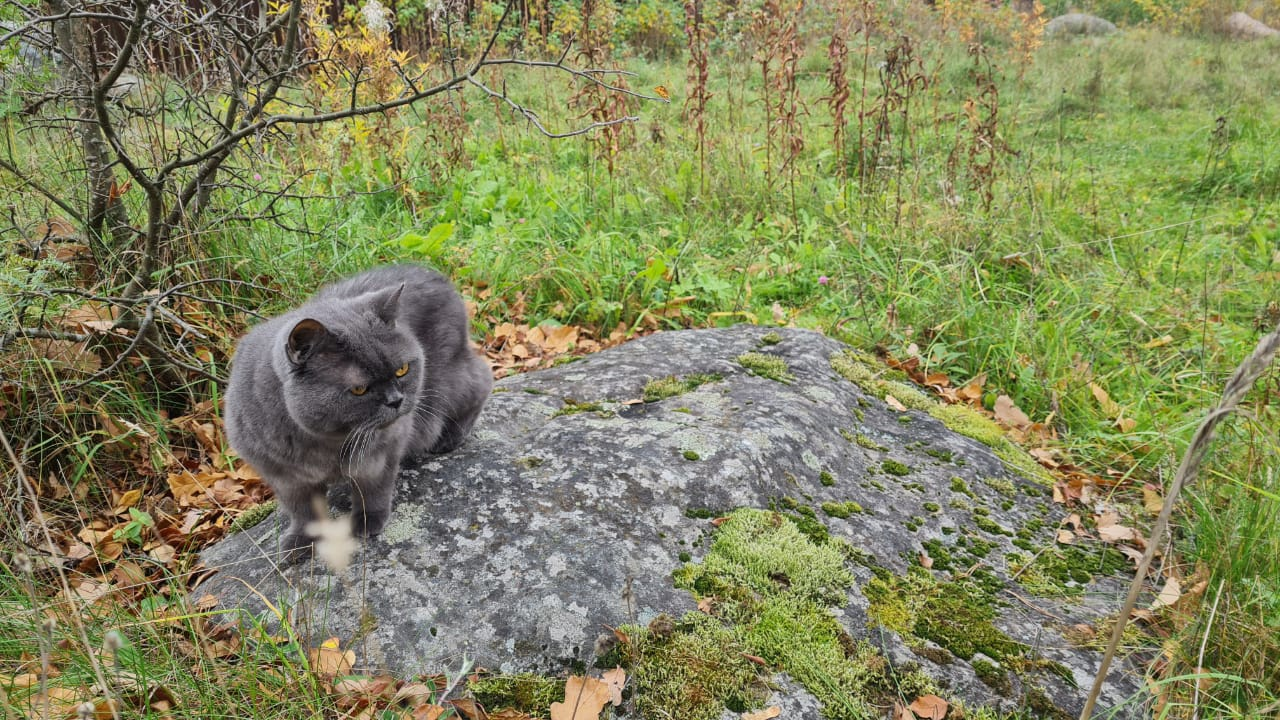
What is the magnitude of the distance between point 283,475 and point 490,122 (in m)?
6.43

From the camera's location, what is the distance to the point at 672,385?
10.5ft

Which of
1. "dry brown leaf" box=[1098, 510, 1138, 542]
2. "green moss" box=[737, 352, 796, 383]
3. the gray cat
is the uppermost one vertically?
the gray cat

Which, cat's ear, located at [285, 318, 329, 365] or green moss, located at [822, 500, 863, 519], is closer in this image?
cat's ear, located at [285, 318, 329, 365]

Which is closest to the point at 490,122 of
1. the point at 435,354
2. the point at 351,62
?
the point at 351,62

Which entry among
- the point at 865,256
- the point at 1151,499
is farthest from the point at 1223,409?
the point at 865,256

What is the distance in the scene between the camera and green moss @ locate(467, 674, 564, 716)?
179 cm

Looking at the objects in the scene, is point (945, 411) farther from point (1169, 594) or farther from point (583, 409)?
point (583, 409)

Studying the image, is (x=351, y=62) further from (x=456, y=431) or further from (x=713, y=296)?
(x=456, y=431)

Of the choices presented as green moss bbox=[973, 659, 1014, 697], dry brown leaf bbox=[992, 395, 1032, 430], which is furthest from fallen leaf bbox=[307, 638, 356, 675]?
dry brown leaf bbox=[992, 395, 1032, 430]

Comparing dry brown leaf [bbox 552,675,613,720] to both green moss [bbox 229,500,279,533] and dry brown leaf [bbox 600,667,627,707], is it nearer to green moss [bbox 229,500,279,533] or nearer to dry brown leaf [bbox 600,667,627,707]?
dry brown leaf [bbox 600,667,627,707]

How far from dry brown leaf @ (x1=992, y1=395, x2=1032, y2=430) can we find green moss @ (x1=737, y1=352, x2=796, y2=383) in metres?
1.27

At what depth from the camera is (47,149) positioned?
373 centimetres

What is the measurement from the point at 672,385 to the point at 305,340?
1606 mm

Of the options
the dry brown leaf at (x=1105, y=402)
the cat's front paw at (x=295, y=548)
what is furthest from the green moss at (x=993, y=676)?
the dry brown leaf at (x=1105, y=402)
